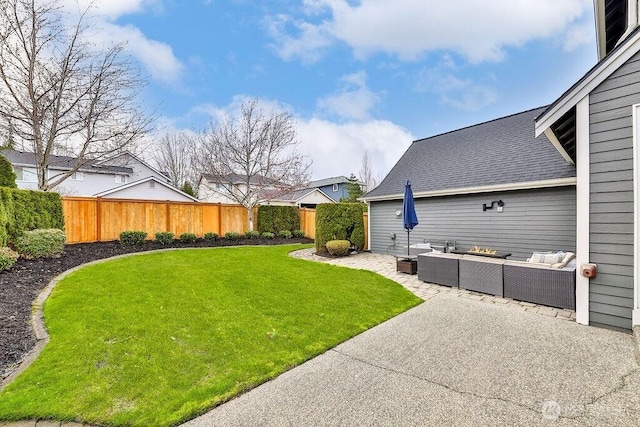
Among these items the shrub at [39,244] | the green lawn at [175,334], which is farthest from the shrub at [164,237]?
the green lawn at [175,334]

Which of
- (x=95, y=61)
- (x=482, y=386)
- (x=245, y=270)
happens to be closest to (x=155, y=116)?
(x=95, y=61)

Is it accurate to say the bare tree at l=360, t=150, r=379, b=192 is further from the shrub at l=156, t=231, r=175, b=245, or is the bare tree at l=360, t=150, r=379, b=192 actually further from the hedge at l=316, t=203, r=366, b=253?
the shrub at l=156, t=231, r=175, b=245

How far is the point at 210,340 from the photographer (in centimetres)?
374

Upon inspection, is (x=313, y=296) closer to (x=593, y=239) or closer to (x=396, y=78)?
(x=593, y=239)

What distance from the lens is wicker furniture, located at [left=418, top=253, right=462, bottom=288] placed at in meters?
6.65

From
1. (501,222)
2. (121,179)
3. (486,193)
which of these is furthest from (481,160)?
(121,179)

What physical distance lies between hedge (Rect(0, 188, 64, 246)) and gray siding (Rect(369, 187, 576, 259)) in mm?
10917

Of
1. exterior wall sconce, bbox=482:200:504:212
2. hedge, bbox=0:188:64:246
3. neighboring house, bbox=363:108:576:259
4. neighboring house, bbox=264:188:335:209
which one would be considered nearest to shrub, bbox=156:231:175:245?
hedge, bbox=0:188:64:246

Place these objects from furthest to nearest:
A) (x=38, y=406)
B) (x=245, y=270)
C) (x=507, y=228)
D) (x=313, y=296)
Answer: (x=507, y=228)
(x=245, y=270)
(x=313, y=296)
(x=38, y=406)

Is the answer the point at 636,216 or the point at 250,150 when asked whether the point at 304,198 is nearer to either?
the point at 250,150

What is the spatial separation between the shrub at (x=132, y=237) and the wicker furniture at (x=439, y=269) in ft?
32.7

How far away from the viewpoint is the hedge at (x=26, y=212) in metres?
6.79

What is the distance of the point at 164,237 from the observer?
38.3ft

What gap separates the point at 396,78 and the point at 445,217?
23.3 feet
